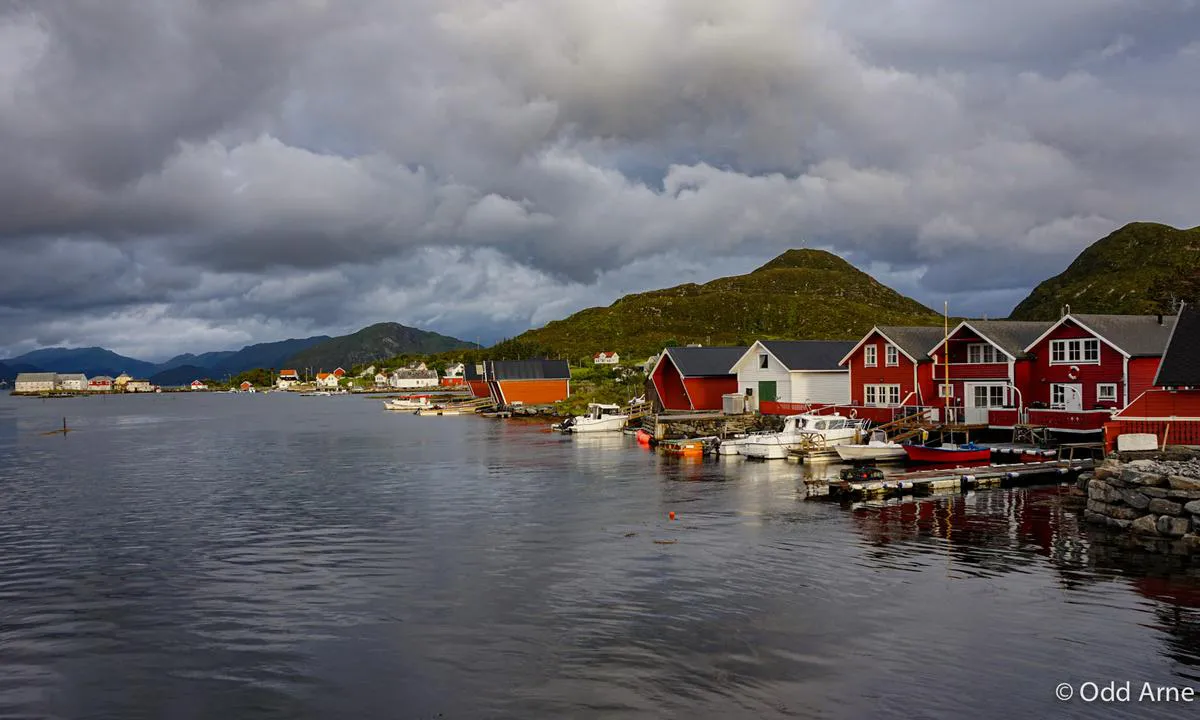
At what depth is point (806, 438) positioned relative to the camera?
51281 millimetres

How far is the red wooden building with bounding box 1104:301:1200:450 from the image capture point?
112 feet

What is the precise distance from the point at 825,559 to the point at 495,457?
37.6 meters

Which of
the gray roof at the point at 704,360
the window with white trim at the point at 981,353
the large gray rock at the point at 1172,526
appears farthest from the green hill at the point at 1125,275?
the large gray rock at the point at 1172,526

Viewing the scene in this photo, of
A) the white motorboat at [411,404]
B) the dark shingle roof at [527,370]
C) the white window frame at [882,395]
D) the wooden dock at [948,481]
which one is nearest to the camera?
the wooden dock at [948,481]

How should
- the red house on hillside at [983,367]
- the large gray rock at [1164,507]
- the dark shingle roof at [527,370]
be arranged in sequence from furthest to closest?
the dark shingle roof at [527,370]
the red house on hillside at [983,367]
the large gray rock at [1164,507]

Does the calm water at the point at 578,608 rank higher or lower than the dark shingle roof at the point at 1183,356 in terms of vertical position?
lower

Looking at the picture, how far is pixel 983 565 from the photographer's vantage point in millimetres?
24406

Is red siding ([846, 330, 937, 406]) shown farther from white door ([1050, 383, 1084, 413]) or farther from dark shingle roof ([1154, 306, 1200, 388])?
dark shingle roof ([1154, 306, 1200, 388])

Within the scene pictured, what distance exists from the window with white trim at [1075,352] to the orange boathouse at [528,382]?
78.9 m

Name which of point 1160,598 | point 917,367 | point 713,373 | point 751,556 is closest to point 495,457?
point 713,373

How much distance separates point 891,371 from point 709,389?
2075cm

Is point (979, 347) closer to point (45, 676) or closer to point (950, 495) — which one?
point (950, 495)

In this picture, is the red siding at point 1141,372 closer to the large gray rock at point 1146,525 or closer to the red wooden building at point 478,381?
the large gray rock at point 1146,525

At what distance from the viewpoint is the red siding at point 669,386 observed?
76.9 metres
